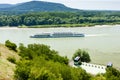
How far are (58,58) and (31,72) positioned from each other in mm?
7330

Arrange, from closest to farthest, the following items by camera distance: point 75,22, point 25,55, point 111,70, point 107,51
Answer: point 25,55
point 111,70
point 107,51
point 75,22

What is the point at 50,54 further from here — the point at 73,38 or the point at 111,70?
the point at 73,38

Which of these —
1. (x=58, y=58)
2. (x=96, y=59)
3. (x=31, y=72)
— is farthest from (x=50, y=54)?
(x=96, y=59)

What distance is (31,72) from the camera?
10133 mm

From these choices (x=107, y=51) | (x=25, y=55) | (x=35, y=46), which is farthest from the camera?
(x=107, y=51)

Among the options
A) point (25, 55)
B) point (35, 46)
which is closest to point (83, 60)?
point (35, 46)

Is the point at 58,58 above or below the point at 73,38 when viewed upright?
above

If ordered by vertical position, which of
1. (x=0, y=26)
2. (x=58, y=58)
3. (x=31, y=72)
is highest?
(x=31, y=72)

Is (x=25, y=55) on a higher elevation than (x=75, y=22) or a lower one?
higher

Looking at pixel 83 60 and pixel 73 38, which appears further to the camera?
pixel 73 38

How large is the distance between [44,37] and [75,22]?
29.1 meters

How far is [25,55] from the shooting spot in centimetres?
1559

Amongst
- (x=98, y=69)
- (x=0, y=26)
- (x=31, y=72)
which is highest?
(x=31, y=72)

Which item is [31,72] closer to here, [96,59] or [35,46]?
[35,46]
